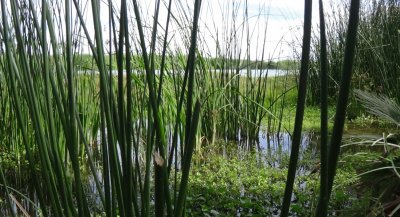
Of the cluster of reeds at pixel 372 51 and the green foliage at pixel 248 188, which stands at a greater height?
the cluster of reeds at pixel 372 51

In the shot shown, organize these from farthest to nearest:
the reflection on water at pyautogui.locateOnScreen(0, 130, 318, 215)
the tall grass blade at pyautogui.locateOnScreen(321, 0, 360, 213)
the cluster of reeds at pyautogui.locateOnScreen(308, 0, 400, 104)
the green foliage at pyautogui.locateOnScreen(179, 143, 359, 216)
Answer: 1. the cluster of reeds at pyautogui.locateOnScreen(308, 0, 400, 104)
2. the reflection on water at pyautogui.locateOnScreen(0, 130, 318, 215)
3. the green foliage at pyautogui.locateOnScreen(179, 143, 359, 216)
4. the tall grass blade at pyautogui.locateOnScreen(321, 0, 360, 213)

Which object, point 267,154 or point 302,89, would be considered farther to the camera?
point 267,154

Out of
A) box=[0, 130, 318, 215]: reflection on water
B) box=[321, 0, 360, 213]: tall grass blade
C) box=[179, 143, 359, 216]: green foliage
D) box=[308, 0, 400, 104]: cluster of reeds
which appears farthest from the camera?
box=[308, 0, 400, 104]: cluster of reeds

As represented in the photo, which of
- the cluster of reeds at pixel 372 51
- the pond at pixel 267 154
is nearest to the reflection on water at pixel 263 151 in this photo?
the pond at pixel 267 154

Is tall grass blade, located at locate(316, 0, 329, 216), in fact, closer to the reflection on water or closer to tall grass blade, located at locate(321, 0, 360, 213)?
tall grass blade, located at locate(321, 0, 360, 213)

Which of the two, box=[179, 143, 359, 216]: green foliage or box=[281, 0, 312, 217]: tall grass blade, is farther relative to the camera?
box=[179, 143, 359, 216]: green foliage

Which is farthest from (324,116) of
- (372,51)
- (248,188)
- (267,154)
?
(372,51)

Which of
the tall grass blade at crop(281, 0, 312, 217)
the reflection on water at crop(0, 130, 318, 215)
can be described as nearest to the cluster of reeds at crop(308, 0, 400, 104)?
the reflection on water at crop(0, 130, 318, 215)

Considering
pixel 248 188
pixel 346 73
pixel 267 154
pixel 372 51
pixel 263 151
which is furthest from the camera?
pixel 372 51

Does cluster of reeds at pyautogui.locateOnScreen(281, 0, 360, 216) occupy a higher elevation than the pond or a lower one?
higher

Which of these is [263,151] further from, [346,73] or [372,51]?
[346,73]

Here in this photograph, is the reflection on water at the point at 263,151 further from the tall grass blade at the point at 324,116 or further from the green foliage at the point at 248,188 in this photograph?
the tall grass blade at the point at 324,116

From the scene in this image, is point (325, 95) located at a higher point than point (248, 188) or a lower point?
higher

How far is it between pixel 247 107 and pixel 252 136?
1.01ft
